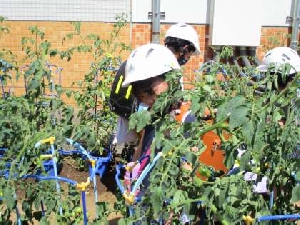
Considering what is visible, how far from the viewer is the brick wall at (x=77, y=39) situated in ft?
20.1

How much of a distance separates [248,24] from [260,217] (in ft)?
17.2

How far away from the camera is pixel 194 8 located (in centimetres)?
614

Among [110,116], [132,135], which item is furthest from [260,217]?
[110,116]

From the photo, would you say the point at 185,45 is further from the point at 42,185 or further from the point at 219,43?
the point at 219,43

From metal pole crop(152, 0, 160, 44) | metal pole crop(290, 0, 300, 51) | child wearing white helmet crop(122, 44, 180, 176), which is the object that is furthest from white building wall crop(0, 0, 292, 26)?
child wearing white helmet crop(122, 44, 180, 176)

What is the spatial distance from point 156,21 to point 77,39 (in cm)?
118

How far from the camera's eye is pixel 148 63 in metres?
1.84

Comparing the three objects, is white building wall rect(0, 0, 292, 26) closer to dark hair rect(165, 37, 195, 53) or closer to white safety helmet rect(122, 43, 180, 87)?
dark hair rect(165, 37, 195, 53)

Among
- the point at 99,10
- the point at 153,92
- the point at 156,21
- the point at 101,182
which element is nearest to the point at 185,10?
the point at 156,21

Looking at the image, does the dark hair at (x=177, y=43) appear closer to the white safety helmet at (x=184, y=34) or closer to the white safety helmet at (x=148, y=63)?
the white safety helmet at (x=184, y=34)

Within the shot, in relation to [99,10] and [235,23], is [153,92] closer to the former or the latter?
[99,10]

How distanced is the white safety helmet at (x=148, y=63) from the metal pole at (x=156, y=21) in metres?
4.16

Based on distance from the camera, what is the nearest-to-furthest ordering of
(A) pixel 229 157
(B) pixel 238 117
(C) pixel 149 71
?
(B) pixel 238 117 < (A) pixel 229 157 < (C) pixel 149 71

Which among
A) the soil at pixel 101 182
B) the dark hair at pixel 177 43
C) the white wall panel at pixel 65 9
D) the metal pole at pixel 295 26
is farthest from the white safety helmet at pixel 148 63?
the metal pole at pixel 295 26
